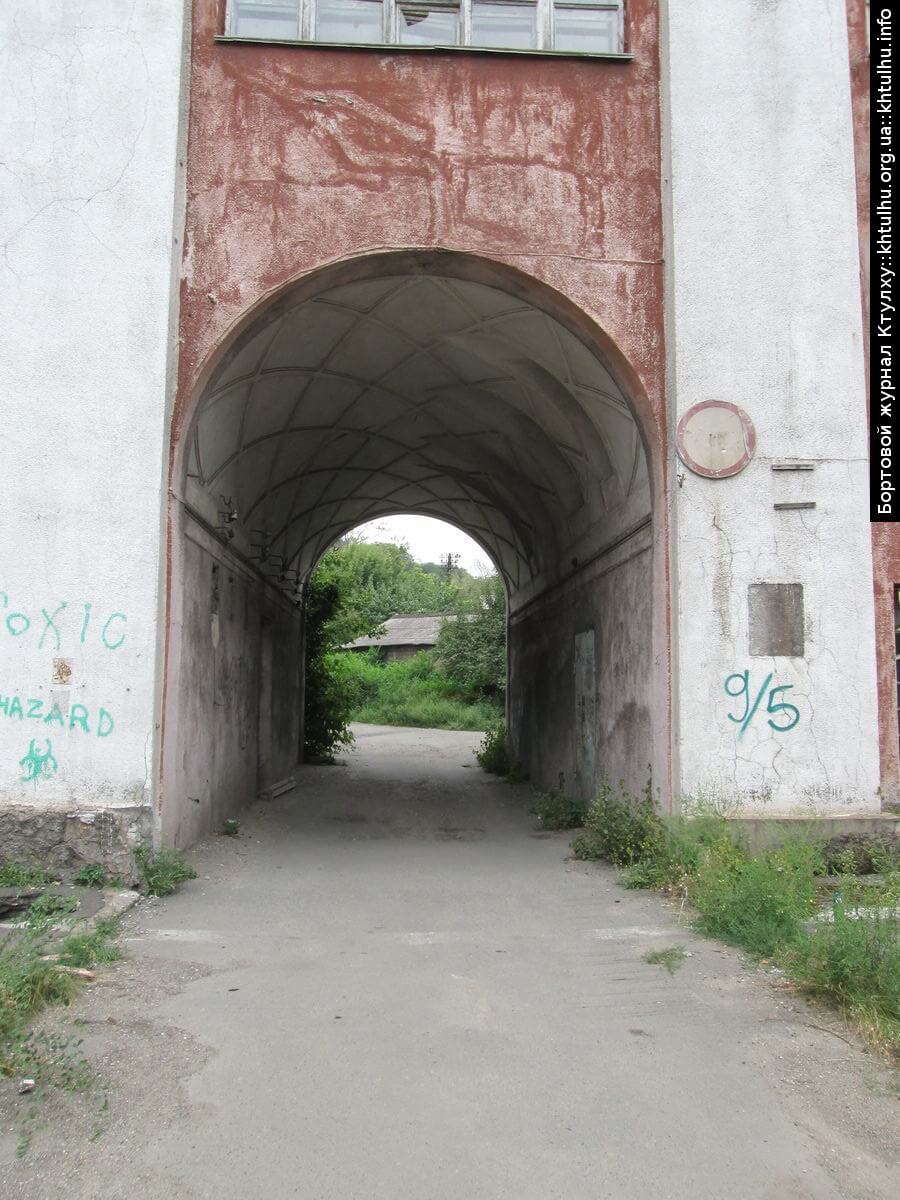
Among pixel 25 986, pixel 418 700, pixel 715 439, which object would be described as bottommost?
pixel 25 986

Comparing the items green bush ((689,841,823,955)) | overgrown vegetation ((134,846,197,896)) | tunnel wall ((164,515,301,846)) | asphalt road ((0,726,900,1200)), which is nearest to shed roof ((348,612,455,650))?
tunnel wall ((164,515,301,846))

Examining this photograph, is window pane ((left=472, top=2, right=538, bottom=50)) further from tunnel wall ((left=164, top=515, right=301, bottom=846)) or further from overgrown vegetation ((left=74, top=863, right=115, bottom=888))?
overgrown vegetation ((left=74, top=863, right=115, bottom=888))

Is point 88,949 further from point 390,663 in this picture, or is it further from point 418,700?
point 390,663

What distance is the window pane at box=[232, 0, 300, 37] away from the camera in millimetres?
8586

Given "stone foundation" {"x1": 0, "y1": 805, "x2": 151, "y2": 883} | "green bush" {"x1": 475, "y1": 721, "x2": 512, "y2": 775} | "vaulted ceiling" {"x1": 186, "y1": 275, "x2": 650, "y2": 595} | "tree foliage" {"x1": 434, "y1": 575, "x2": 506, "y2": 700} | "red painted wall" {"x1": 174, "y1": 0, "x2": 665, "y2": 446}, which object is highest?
"red painted wall" {"x1": 174, "y1": 0, "x2": 665, "y2": 446}

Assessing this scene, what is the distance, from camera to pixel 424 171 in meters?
8.38

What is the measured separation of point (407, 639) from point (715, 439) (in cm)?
4082

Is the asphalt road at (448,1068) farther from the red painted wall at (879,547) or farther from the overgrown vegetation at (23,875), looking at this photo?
the red painted wall at (879,547)

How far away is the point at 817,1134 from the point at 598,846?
5.24m

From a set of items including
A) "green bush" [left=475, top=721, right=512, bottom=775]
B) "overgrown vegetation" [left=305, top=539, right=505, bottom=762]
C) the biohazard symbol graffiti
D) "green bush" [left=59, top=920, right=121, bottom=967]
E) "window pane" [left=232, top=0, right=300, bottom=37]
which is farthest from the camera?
"overgrown vegetation" [left=305, top=539, right=505, bottom=762]

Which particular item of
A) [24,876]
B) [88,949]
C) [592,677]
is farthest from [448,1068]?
[592,677]

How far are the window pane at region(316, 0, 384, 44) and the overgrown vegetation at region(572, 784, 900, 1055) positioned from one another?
7.52 metres

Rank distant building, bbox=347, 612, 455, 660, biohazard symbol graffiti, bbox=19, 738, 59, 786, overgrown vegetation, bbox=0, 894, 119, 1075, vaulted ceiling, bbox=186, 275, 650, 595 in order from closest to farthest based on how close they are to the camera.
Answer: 1. overgrown vegetation, bbox=0, 894, 119, 1075
2. biohazard symbol graffiti, bbox=19, 738, 59, 786
3. vaulted ceiling, bbox=186, 275, 650, 595
4. distant building, bbox=347, 612, 455, 660

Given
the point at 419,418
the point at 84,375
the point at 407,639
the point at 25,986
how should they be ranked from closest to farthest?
the point at 25,986 → the point at 84,375 → the point at 419,418 → the point at 407,639
